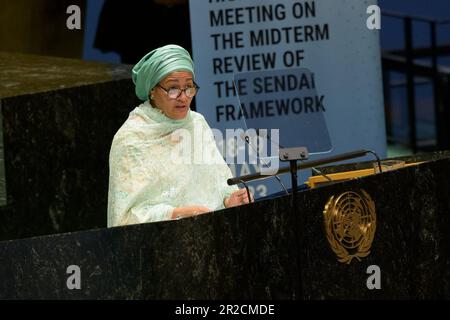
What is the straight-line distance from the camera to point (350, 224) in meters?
4.85

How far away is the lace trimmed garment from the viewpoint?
512cm

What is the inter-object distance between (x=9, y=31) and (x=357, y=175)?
3057mm

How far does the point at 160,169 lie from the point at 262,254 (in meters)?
0.65

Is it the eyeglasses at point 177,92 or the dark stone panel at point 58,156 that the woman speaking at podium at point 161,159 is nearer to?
the eyeglasses at point 177,92

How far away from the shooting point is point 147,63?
17.4 feet

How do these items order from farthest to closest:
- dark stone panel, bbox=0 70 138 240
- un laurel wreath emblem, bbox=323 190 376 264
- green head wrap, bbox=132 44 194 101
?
dark stone panel, bbox=0 70 138 240, green head wrap, bbox=132 44 194 101, un laurel wreath emblem, bbox=323 190 376 264

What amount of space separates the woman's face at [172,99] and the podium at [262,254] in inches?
27.4

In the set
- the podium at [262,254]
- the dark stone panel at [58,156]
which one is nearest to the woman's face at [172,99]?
the podium at [262,254]

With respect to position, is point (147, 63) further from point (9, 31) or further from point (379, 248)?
point (9, 31)

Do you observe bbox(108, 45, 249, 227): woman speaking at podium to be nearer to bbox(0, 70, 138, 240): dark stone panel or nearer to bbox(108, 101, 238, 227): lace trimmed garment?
bbox(108, 101, 238, 227): lace trimmed garment

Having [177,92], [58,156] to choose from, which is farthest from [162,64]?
[58,156]

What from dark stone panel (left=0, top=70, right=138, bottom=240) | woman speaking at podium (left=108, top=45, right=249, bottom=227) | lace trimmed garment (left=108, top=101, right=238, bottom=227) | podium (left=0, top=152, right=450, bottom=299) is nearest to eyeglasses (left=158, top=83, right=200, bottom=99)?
woman speaking at podium (left=108, top=45, right=249, bottom=227)

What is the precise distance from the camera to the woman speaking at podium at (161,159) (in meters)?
5.14

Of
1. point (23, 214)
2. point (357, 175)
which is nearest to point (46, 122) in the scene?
point (23, 214)
